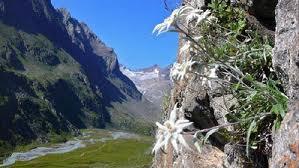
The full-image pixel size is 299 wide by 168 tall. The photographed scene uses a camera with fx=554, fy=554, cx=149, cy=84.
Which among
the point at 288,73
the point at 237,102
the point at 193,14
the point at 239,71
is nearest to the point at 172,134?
the point at 288,73

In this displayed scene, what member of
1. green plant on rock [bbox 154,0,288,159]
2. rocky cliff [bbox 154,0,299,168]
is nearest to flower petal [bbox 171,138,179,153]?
rocky cliff [bbox 154,0,299,168]

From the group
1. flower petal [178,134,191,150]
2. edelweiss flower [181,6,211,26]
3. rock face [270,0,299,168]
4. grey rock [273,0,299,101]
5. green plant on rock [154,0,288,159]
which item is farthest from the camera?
edelweiss flower [181,6,211,26]

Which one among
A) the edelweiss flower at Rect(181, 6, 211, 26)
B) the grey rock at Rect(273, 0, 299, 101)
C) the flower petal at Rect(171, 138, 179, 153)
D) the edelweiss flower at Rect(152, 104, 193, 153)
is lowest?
the flower petal at Rect(171, 138, 179, 153)

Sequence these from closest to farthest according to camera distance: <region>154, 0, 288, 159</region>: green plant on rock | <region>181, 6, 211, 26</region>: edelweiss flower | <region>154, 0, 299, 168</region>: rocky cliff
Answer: <region>154, 0, 299, 168</region>: rocky cliff → <region>154, 0, 288, 159</region>: green plant on rock → <region>181, 6, 211, 26</region>: edelweiss flower

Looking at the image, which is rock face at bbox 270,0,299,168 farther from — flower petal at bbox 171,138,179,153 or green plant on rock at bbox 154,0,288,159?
flower petal at bbox 171,138,179,153

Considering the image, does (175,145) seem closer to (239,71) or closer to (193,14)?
(239,71)

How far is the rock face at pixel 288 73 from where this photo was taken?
486 centimetres

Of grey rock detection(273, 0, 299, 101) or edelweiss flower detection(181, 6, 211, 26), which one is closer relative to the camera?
grey rock detection(273, 0, 299, 101)

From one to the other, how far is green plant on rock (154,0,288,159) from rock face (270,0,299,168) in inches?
12.4

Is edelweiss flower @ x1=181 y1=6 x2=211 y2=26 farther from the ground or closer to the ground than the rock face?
farther from the ground

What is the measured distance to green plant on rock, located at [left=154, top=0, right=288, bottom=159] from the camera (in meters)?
6.22

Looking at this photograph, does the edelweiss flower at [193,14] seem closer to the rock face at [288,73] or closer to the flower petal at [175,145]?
the rock face at [288,73]

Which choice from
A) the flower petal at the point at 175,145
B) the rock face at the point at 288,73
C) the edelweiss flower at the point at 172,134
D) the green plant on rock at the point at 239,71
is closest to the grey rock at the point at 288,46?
the rock face at the point at 288,73

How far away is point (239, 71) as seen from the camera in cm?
678
